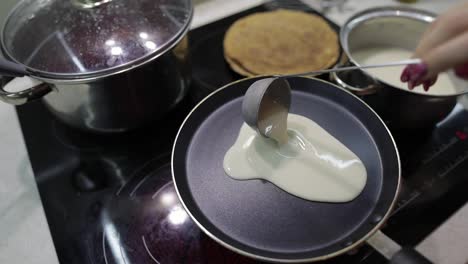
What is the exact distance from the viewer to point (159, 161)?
71cm

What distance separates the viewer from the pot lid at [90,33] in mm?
591

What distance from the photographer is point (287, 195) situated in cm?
58

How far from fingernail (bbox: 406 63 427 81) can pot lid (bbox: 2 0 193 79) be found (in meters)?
0.39

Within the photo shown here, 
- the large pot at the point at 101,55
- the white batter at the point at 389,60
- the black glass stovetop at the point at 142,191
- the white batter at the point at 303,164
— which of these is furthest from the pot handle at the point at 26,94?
the white batter at the point at 389,60

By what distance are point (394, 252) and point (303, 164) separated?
0.20 meters

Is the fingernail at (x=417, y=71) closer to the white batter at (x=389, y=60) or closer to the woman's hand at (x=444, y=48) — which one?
the woman's hand at (x=444, y=48)

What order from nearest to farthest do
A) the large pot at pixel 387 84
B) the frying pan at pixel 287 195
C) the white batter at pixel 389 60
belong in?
the frying pan at pixel 287 195
the large pot at pixel 387 84
the white batter at pixel 389 60

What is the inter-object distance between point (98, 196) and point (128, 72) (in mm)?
240

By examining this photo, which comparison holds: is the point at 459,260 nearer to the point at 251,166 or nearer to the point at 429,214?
the point at 429,214

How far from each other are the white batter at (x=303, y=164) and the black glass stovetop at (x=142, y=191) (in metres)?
0.12

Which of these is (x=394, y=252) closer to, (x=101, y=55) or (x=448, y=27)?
(x=448, y=27)

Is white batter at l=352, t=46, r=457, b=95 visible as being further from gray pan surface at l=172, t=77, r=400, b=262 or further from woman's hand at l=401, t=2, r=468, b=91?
woman's hand at l=401, t=2, r=468, b=91

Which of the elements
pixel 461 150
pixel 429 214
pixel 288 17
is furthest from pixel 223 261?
pixel 288 17

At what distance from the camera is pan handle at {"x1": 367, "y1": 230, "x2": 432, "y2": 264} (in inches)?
20.9
